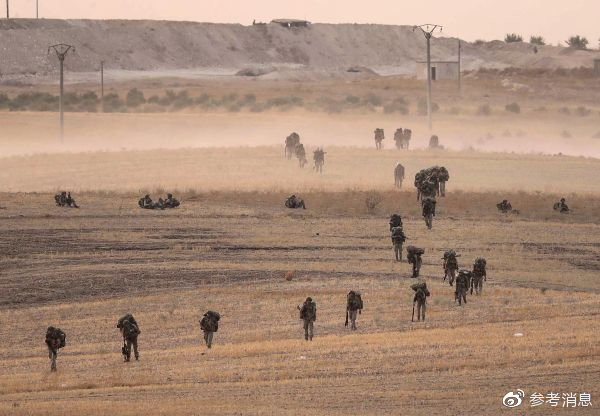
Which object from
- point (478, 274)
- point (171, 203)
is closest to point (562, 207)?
point (171, 203)

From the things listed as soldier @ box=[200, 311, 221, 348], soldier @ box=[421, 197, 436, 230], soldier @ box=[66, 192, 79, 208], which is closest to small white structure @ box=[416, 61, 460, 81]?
soldier @ box=[66, 192, 79, 208]

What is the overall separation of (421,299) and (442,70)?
142040mm

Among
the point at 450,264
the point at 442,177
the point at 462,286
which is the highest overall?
the point at 442,177

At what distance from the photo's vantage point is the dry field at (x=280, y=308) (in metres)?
29.4

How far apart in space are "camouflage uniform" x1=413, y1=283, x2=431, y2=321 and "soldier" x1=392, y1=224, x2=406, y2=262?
26.7 ft

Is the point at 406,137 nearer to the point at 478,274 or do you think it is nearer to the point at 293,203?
the point at 293,203

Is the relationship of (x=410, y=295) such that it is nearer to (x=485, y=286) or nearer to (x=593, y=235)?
(x=485, y=286)

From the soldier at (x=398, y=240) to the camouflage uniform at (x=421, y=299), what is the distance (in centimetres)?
815

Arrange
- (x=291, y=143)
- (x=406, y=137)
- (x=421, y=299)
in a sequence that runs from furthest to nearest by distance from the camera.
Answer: (x=406, y=137) → (x=291, y=143) → (x=421, y=299)

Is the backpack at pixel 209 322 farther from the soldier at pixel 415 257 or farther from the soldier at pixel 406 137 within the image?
the soldier at pixel 406 137

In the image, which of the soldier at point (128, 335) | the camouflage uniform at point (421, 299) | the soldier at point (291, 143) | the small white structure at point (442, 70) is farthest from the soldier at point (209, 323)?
the small white structure at point (442, 70)

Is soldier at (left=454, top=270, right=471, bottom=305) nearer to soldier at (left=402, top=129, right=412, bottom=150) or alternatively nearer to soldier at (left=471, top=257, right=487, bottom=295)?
soldier at (left=471, top=257, right=487, bottom=295)

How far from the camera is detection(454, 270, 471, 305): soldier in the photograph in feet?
129

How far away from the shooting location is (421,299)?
37031 millimetres
